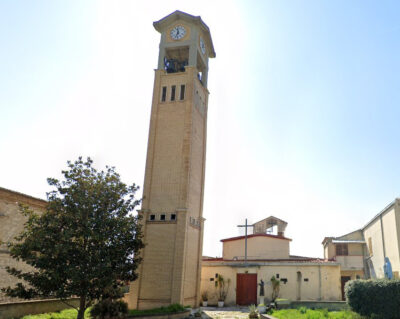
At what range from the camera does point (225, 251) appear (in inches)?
1474

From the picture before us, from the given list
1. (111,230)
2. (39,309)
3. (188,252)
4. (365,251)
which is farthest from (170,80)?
(365,251)

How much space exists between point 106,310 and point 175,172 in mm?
12905

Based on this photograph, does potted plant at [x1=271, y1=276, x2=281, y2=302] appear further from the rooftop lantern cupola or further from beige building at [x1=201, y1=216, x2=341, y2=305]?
the rooftop lantern cupola

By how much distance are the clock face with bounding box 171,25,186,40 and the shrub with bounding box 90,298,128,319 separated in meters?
23.0

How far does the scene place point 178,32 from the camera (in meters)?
32.0

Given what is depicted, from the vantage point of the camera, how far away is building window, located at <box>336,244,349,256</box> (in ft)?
117

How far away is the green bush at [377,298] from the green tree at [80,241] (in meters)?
10.7

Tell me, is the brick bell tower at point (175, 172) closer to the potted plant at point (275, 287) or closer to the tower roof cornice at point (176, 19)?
the tower roof cornice at point (176, 19)

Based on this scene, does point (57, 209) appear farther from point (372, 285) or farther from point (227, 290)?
point (227, 290)

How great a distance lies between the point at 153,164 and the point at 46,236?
1284 centimetres

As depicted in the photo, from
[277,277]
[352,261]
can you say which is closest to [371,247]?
[352,261]

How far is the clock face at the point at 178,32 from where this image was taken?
104 ft

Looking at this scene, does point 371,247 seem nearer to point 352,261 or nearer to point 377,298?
point 352,261

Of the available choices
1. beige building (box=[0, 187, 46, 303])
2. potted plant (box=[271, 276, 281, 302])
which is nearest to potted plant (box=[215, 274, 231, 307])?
potted plant (box=[271, 276, 281, 302])
